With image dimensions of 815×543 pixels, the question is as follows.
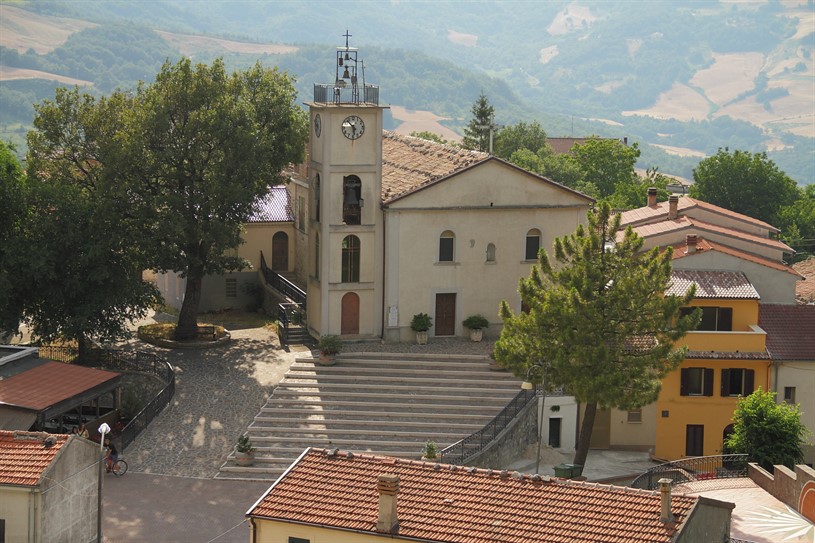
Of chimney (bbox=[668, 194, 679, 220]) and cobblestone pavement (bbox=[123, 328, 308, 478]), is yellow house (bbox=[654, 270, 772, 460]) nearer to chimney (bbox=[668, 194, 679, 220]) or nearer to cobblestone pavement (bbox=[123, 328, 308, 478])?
chimney (bbox=[668, 194, 679, 220])

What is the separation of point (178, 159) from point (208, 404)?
10.9m

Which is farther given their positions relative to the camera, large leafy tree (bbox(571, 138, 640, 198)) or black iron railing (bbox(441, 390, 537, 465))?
large leafy tree (bbox(571, 138, 640, 198))

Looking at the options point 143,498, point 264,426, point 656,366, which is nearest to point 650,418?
point 656,366

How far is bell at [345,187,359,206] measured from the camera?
177ft

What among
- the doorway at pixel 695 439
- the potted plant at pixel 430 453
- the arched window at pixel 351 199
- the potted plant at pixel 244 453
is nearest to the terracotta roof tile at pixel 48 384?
the potted plant at pixel 244 453

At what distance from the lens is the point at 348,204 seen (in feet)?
177

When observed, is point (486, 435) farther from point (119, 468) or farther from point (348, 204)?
point (119, 468)

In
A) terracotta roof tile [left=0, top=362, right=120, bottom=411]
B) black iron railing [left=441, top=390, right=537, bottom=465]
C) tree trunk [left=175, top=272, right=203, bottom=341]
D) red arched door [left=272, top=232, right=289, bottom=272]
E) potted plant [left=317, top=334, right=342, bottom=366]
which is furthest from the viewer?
red arched door [left=272, top=232, right=289, bottom=272]

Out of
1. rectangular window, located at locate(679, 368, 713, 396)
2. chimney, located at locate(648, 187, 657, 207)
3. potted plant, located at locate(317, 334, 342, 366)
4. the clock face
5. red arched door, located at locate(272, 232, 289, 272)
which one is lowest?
rectangular window, located at locate(679, 368, 713, 396)

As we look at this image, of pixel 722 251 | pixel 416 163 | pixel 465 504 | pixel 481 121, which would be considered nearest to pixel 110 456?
pixel 465 504

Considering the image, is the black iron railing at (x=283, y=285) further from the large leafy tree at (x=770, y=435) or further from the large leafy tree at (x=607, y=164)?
the large leafy tree at (x=607, y=164)

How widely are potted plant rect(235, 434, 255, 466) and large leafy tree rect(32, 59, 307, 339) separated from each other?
37.3 feet

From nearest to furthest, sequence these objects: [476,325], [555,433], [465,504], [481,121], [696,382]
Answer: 1. [465,504]
2. [555,433]
3. [696,382]
4. [476,325]
5. [481,121]

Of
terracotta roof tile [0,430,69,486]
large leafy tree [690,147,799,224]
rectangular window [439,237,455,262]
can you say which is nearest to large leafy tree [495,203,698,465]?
rectangular window [439,237,455,262]
